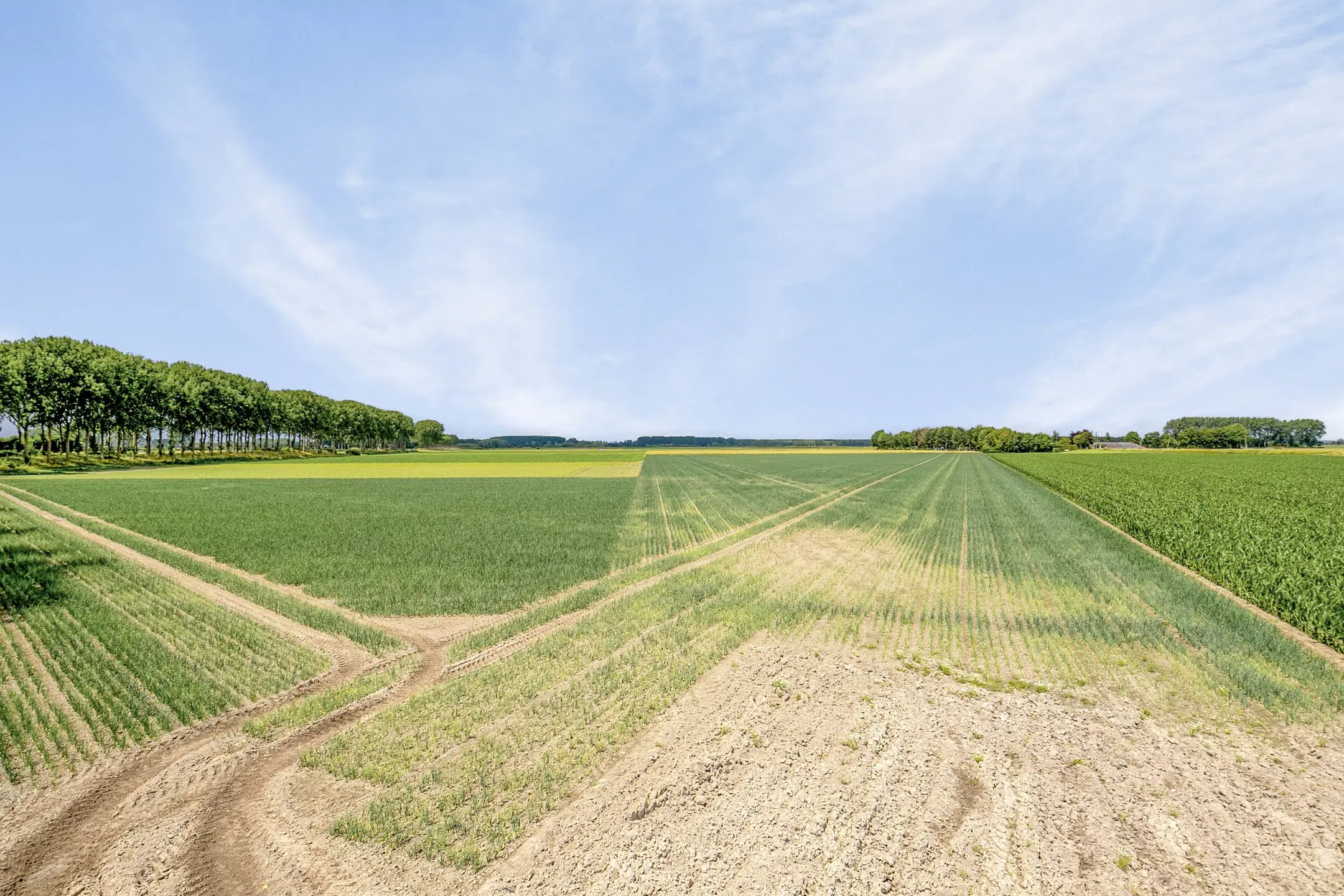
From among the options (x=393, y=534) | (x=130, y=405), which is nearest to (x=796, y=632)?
(x=393, y=534)

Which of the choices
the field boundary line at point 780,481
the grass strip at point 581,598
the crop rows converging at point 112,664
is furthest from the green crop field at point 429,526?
the crop rows converging at point 112,664

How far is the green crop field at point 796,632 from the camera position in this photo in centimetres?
692

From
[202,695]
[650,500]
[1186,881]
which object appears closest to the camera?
[1186,881]

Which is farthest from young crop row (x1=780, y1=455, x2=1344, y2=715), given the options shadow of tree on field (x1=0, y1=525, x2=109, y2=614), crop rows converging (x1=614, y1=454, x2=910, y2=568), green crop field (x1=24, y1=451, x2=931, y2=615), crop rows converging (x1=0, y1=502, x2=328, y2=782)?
shadow of tree on field (x1=0, y1=525, x2=109, y2=614)

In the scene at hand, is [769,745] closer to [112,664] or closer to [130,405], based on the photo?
[112,664]

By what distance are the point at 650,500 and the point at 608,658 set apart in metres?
28.0

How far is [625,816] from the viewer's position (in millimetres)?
6324

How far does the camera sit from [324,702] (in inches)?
364

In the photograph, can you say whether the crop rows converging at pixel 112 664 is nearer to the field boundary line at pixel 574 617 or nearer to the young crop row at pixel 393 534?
the young crop row at pixel 393 534

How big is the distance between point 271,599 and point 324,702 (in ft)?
24.2

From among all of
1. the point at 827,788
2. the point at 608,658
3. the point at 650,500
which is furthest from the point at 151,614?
the point at 650,500

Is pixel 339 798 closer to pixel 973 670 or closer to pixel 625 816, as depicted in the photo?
pixel 625 816

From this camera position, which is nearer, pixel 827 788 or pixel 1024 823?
pixel 1024 823

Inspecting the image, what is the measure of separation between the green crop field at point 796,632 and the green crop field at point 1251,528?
3.86 feet
